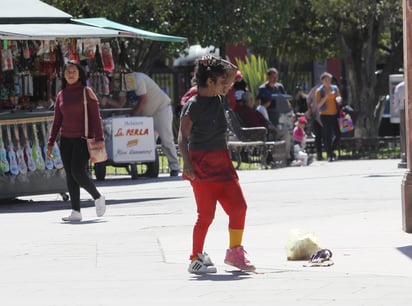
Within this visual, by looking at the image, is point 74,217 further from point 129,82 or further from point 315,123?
point 315,123

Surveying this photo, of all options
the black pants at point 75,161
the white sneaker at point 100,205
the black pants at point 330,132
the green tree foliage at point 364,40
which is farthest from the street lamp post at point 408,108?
the green tree foliage at point 364,40

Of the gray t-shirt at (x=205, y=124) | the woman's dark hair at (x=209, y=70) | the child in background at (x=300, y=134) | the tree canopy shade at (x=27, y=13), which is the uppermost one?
the tree canopy shade at (x=27, y=13)

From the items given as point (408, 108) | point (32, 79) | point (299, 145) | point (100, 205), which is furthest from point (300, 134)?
point (408, 108)

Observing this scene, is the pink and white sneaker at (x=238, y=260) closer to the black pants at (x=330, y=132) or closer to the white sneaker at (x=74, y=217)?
the white sneaker at (x=74, y=217)

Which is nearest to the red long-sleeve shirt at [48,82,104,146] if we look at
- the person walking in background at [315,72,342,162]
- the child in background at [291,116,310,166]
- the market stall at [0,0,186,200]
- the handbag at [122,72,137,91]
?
the market stall at [0,0,186,200]

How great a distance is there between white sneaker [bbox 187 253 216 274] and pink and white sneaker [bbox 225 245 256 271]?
5.4 inches

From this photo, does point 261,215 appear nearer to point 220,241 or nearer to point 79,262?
point 220,241

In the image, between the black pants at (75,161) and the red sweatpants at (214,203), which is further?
the black pants at (75,161)

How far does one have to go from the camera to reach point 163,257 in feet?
35.4

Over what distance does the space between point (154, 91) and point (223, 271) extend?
40.1ft

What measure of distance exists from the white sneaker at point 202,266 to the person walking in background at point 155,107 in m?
12.1

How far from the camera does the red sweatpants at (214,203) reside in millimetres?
9930

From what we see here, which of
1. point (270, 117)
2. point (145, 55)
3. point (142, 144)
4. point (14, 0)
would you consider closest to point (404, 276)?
point (14, 0)

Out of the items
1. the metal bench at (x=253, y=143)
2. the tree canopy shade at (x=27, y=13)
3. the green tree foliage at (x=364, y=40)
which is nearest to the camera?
the tree canopy shade at (x=27, y=13)
